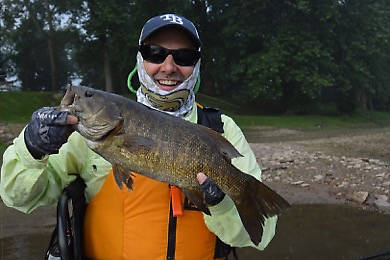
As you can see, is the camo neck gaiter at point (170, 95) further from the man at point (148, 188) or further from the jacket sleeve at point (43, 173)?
the jacket sleeve at point (43, 173)

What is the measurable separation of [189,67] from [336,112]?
35231 mm

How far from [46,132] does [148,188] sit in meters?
0.84

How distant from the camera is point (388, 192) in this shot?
10.0 metres

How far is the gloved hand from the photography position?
2.59 m

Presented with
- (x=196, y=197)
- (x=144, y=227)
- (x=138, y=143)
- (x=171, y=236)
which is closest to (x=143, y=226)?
(x=144, y=227)

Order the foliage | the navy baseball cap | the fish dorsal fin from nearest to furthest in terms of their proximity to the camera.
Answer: the fish dorsal fin
the navy baseball cap
the foliage

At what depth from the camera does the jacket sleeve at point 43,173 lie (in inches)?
103

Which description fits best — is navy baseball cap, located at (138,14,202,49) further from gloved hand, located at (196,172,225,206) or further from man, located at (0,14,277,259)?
gloved hand, located at (196,172,225,206)

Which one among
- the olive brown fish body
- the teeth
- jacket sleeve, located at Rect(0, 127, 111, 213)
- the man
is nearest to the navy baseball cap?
the man

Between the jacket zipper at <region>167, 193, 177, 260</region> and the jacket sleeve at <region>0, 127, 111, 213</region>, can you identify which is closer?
the jacket sleeve at <region>0, 127, 111, 213</region>

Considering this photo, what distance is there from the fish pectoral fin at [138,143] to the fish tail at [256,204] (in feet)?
2.06

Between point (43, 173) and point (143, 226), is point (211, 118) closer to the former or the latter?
point (143, 226)

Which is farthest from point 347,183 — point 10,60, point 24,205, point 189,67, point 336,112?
point 10,60

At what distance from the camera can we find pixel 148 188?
3.01 metres
